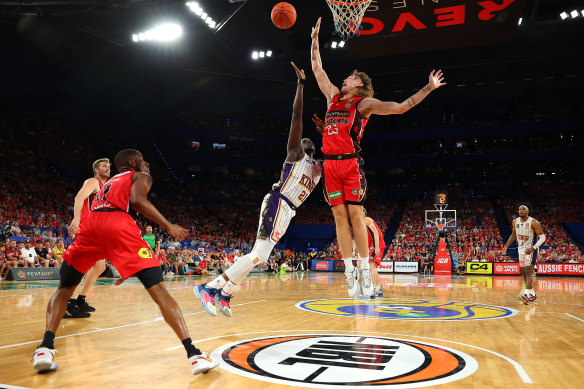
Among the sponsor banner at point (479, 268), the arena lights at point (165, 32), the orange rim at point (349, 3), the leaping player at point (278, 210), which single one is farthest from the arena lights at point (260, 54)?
the leaping player at point (278, 210)

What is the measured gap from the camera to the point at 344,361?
381 cm

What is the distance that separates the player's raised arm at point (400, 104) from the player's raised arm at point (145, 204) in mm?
2442

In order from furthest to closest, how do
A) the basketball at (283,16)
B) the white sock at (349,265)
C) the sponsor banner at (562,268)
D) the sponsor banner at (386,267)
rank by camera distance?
the sponsor banner at (386,267) < the sponsor banner at (562,268) < the basketball at (283,16) < the white sock at (349,265)

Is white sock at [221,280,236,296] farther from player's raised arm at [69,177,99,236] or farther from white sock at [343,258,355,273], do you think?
player's raised arm at [69,177,99,236]

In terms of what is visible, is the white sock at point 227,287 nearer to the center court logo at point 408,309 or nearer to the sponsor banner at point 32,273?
the center court logo at point 408,309

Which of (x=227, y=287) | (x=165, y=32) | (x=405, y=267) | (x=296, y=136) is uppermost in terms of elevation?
(x=165, y=32)

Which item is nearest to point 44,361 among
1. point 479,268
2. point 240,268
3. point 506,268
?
point 240,268

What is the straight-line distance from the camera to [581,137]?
34.6 metres

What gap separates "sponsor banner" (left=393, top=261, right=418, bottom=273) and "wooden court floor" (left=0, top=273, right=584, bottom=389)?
18.1 meters

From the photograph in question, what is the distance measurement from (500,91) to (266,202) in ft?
123

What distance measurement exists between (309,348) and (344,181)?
1933 millimetres

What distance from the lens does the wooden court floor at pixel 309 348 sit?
327 centimetres

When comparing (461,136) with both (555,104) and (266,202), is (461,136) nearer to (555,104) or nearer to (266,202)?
(555,104)

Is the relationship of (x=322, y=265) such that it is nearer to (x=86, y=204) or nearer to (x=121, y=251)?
(x=86, y=204)
